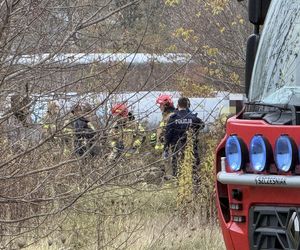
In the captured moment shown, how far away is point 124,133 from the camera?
669cm

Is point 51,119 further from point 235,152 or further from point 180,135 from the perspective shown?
point 180,135

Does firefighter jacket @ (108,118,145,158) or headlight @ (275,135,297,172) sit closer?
headlight @ (275,135,297,172)

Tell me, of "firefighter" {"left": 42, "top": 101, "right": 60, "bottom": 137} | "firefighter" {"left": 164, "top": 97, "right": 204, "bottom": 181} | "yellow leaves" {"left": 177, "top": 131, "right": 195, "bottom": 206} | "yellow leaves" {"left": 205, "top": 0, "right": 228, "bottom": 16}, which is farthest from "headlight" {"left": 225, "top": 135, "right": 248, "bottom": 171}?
"yellow leaves" {"left": 205, "top": 0, "right": 228, "bottom": 16}

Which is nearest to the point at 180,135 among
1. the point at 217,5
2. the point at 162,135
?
Result: the point at 162,135

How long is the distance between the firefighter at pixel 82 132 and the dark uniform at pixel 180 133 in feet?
4.64

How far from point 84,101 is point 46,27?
64 centimetres

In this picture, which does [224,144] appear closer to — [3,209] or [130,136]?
[130,136]

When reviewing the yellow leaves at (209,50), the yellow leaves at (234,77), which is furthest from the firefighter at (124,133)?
the yellow leaves at (234,77)

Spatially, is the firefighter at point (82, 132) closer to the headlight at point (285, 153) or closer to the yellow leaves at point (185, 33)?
the headlight at point (285, 153)

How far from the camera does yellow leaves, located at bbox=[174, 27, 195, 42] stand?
16.4 metres

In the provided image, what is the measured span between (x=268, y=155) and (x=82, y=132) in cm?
223

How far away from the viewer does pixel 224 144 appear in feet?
16.8

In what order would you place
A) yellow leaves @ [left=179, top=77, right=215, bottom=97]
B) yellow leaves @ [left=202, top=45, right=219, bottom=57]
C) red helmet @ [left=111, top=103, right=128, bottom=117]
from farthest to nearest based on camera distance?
yellow leaves @ [left=179, top=77, right=215, bottom=97] → yellow leaves @ [left=202, top=45, right=219, bottom=57] → red helmet @ [left=111, top=103, right=128, bottom=117]

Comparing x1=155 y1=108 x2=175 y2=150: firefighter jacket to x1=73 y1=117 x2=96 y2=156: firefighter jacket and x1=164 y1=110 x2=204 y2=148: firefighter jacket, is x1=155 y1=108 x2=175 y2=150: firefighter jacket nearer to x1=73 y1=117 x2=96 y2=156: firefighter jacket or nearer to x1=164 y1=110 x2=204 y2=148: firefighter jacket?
x1=164 y1=110 x2=204 y2=148: firefighter jacket
